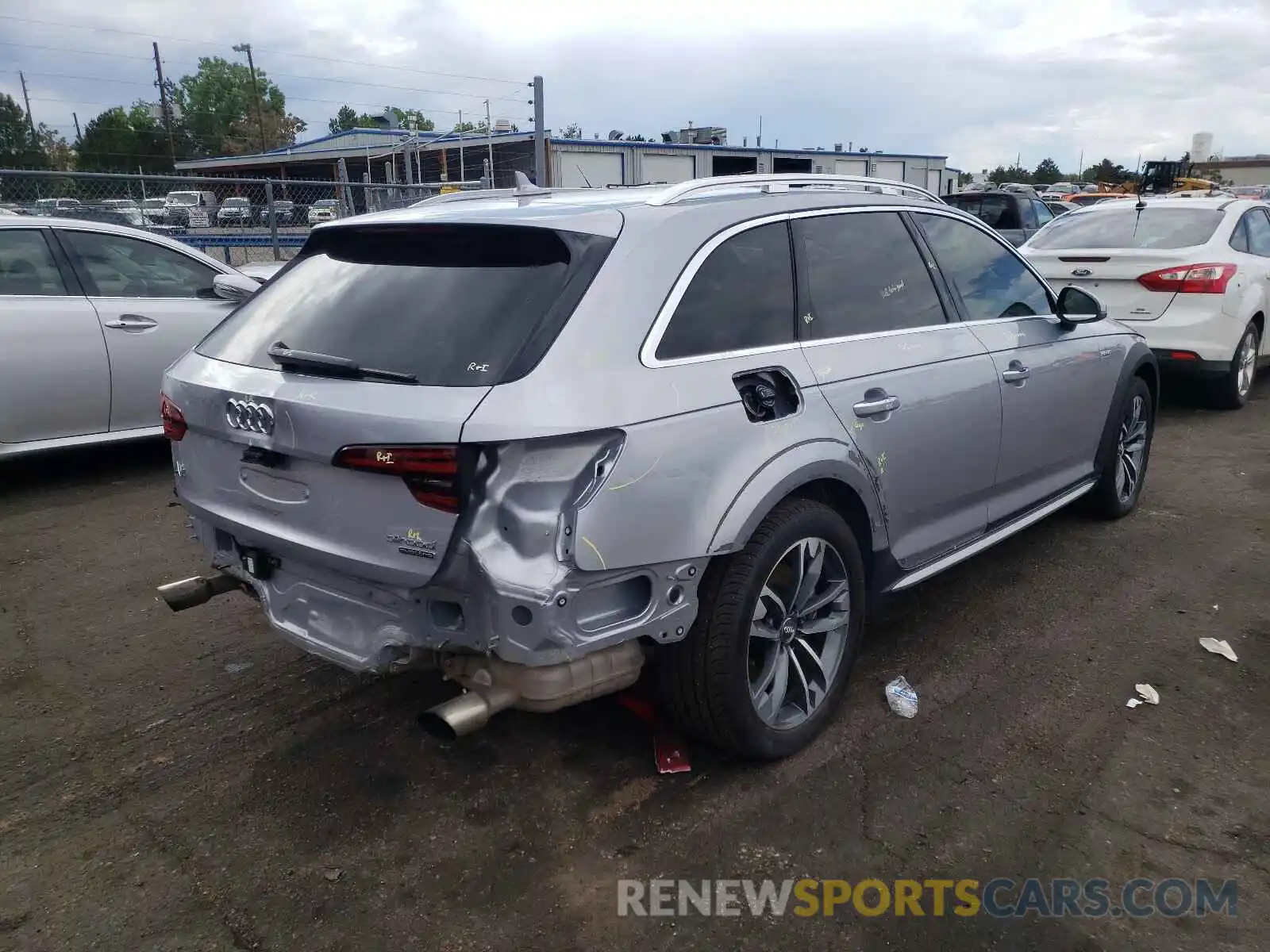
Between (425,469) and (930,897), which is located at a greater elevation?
(425,469)

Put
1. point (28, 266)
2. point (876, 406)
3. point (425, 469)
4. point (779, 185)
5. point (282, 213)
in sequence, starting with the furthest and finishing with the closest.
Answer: point (282, 213), point (28, 266), point (779, 185), point (876, 406), point (425, 469)

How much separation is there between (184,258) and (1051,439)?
5616 mm

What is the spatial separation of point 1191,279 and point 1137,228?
85 centimetres

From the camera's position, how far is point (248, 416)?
2869mm

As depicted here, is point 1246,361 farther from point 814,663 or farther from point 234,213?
point 234,213

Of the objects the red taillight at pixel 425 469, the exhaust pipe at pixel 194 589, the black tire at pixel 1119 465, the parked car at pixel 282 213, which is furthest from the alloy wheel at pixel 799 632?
the parked car at pixel 282 213

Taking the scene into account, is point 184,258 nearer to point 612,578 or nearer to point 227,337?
point 227,337

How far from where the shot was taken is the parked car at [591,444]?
249 cm

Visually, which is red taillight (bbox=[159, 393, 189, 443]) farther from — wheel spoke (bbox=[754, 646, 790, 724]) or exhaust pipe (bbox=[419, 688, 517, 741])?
wheel spoke (bbox=[754, 646, 790, 724])

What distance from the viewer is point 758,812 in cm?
293

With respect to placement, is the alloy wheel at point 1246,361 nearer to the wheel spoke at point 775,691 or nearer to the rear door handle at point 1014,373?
the rear door handle at point 1014,373

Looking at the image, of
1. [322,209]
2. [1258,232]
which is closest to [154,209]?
[322,209]

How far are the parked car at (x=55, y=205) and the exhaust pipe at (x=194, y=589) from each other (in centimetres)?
804

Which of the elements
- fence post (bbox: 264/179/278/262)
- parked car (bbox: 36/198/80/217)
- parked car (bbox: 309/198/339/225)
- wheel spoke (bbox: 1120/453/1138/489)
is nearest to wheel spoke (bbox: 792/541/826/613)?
wheel spoke (bbox: 1120/453/1138/489)
